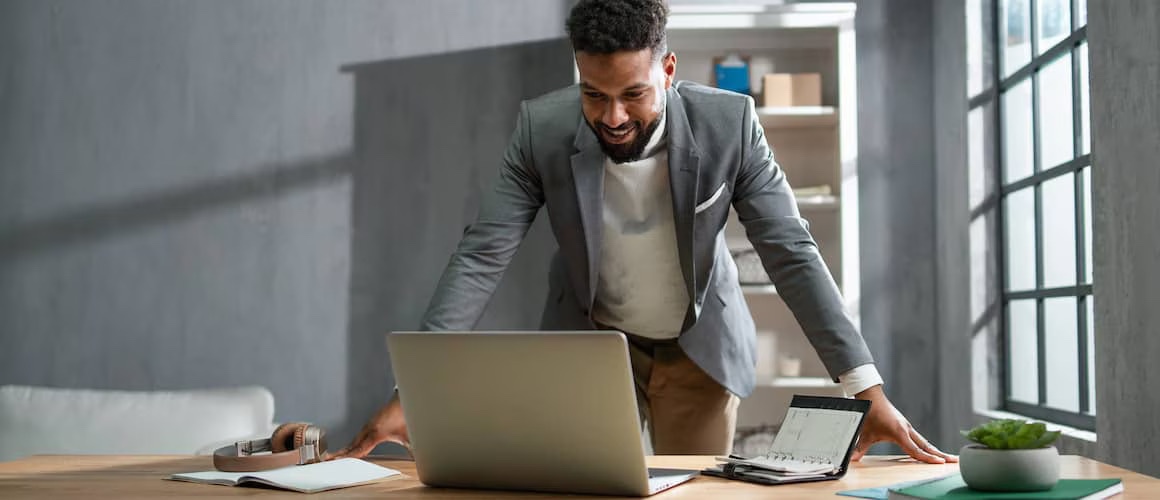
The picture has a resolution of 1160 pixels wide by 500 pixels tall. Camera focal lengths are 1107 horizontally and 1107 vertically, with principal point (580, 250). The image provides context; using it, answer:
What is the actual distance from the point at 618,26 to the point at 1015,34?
1919 millimetres

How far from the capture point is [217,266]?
12.4ft

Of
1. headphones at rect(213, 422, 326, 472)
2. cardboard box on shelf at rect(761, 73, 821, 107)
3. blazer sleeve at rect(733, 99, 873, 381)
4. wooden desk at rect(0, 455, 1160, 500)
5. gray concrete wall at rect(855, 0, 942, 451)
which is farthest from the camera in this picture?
gray concrete wall at rect(855, 0, 942, 451)

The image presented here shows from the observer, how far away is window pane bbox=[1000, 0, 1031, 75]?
127 inches

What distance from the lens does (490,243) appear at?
2049 mm

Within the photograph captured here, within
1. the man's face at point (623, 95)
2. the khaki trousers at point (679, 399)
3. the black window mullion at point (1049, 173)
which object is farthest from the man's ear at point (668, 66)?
the black window mullion at point (1049, 173)

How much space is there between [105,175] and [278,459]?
256cm

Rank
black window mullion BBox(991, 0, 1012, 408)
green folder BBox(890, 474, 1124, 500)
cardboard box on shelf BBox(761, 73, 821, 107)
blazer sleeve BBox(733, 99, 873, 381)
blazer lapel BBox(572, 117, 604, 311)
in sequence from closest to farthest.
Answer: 1. green folder BBox(890, 474, 1124, 500)
2. blazer sleeve BBox(733, 99, 873, 381)
3. blazer lapel BBox(572, 117, 604, 311)
4. black window mullion BBox(991, 0, 1012, 408)
5. cardboard box on shelf BBox(761, 73, 821, 107)

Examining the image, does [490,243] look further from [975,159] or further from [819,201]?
[975,159]

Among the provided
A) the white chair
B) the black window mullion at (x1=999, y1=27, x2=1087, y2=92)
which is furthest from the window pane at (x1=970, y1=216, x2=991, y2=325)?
the white chair

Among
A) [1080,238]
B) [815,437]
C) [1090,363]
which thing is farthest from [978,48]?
[815,437]

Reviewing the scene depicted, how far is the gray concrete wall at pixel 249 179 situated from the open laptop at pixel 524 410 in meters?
2.35

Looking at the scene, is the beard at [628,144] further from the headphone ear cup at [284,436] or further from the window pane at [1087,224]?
the window pane at [1087,224]

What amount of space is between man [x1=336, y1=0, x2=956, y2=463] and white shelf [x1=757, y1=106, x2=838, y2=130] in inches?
45.8

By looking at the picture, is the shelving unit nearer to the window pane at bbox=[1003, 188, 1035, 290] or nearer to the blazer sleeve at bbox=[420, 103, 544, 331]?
the window pane at bbox=[1003, 188, 1035, 290]
